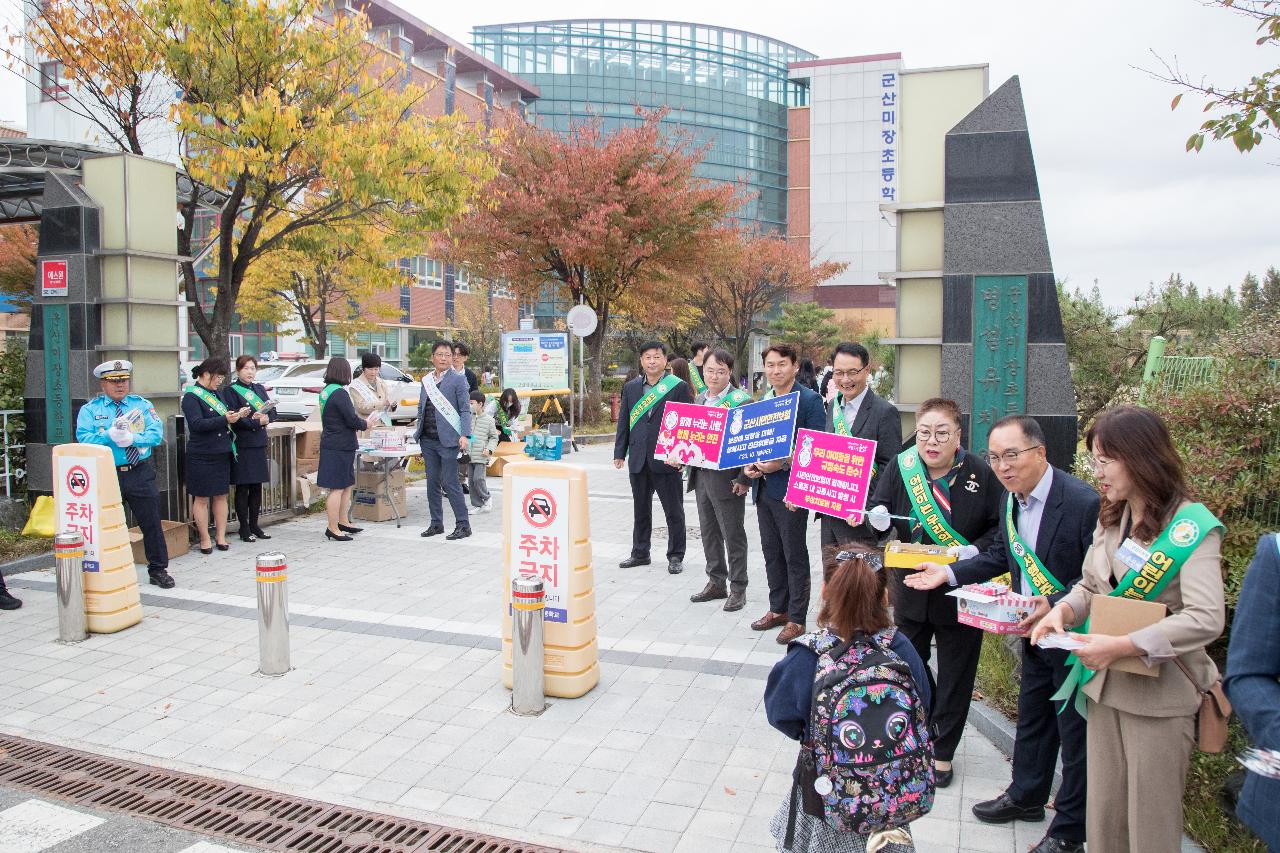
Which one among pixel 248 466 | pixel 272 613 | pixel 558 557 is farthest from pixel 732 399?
pixel 248 466

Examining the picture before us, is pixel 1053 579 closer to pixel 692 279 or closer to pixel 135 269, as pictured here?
pixel 135 269

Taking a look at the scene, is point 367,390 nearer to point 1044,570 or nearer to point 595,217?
point 1044,570

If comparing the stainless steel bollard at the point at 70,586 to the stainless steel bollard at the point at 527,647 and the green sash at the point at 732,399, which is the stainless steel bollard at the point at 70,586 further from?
the green sash at the point at 732,399

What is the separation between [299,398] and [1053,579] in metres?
19.2

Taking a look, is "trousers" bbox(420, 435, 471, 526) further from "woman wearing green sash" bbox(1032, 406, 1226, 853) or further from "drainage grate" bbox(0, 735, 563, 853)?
"woman wearing green sash" bbox(1032, 406, 1226, 853)

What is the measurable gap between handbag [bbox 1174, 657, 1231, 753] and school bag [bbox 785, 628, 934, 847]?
855mm

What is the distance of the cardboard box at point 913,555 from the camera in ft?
13.3

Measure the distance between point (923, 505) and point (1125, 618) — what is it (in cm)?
147

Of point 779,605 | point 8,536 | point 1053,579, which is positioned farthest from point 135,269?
point 1053,579

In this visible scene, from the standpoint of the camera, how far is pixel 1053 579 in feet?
11.7

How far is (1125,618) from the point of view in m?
2.79

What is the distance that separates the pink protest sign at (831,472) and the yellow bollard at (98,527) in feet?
15.9

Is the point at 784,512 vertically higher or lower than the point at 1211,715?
higher

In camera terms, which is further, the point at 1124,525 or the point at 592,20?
the point at 592,20
